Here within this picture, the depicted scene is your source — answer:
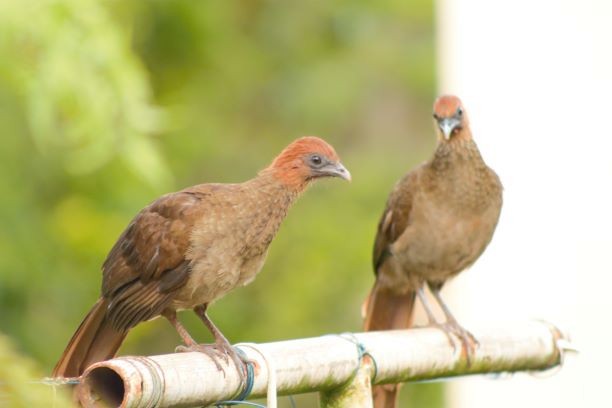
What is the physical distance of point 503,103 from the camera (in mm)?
7711

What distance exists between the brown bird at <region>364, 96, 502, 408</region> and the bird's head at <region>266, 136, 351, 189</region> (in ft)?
3.08

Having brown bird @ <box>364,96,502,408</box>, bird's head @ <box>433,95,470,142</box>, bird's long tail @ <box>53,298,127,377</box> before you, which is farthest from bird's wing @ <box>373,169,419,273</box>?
bird's long tail @ <box>53,298,127,377</box>

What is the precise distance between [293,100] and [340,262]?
6.20 ft

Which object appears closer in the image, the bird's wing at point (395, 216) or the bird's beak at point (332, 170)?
the bird's beak at point (332, 170)

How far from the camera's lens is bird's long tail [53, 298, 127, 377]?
355 centimetres

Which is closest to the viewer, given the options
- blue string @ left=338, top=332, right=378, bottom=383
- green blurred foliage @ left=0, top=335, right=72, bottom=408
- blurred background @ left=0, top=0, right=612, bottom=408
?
green blurred foliage @ left=0, top=335, right=72, bottom=408

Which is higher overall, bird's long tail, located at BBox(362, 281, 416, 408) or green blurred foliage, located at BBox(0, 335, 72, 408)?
bird's long tail, located at BBox(362, 281, 416, 408)

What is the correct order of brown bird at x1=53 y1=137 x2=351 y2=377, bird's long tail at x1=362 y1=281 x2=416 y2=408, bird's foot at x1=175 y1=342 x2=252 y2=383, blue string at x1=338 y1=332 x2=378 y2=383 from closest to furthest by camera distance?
bird's foot at x1=175 y1=342 x2=252 y2=383, blue string at x1=338 y1=332 x2=378 y2=383, brown bird at x1=53 y1=137 x2=351 y2=377, bird's long tail at x1=362 y1=281 x2=416 y2=408

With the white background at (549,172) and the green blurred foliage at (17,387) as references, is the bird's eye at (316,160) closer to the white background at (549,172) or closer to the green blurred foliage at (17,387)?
the green blurred foliage at (17,387)

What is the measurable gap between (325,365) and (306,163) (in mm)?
980

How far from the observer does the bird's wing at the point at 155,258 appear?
12.6 feet

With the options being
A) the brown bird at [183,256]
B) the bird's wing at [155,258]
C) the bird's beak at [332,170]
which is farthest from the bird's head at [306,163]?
the bird's wing at [155,258]

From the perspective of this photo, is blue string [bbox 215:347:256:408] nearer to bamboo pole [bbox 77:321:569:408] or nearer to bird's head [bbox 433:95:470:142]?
bamboo pole [bbox 77:321:569:408]

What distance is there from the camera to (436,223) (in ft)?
17.2
